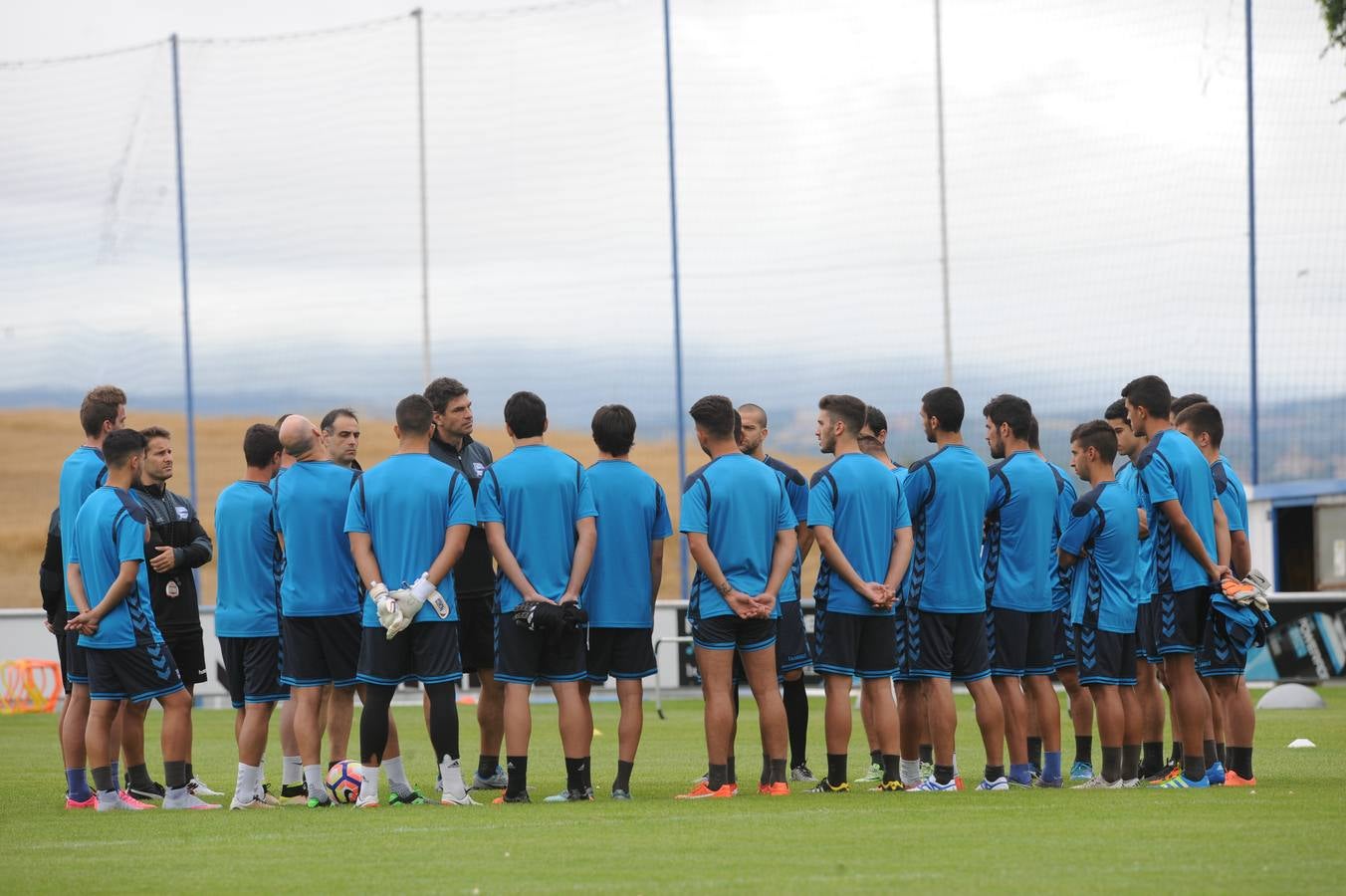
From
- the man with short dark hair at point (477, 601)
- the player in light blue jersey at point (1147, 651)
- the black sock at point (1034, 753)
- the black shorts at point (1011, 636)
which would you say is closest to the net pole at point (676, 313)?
the black sock at point (1034, 753)

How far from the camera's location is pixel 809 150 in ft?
71.4

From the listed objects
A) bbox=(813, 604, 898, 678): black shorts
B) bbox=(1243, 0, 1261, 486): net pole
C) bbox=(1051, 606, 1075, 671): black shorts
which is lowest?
bbox=(1051, 606, 1075, 671): black shorts

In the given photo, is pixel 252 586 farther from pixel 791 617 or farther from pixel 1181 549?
pixel 1181 549

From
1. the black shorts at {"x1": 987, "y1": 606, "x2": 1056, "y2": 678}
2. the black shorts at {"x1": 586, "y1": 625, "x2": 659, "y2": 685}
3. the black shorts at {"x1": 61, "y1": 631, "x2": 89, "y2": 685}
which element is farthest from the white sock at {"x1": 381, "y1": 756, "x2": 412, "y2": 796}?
the black shorts at {"x1": 987, "y1": 606, "x2": 1056, "y2": 678}

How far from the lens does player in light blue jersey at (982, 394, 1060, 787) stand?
370 inches

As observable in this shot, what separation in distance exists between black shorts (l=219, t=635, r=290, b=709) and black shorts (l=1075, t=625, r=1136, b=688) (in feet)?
13.7

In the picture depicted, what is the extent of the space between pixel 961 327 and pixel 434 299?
6.50 m

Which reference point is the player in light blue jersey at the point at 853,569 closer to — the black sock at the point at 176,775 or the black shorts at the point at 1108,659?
the black shorts at the point at 1108,659

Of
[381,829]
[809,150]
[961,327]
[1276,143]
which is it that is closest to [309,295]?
[809,150]

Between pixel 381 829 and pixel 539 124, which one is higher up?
pixel 539 124

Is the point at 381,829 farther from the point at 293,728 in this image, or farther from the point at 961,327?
the point at 961,327

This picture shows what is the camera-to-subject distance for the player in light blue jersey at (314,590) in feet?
29.3

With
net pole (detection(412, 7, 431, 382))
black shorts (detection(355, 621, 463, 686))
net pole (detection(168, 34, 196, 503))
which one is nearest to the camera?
black shorts (detection(355, 621, 463, 686))

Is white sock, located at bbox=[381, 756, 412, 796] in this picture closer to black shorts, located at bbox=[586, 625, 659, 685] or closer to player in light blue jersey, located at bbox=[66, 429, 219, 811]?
player in light blue jersey, located at bbox=[66, 429, 219, 811]
